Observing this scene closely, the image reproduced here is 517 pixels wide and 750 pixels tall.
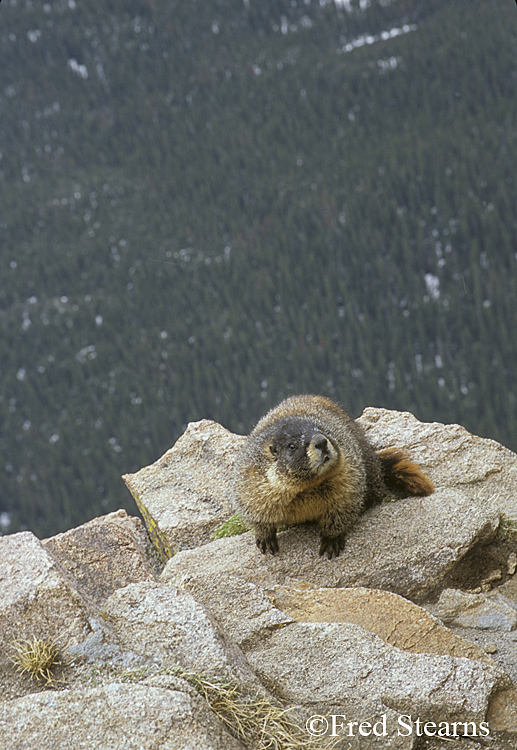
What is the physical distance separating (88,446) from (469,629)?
452ft

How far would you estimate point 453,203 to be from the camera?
150m

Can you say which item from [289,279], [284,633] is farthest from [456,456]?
[289,279]

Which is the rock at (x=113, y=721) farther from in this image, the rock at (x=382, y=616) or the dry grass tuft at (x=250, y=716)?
the rock at (x=382, y=616)

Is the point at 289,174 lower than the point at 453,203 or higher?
higher

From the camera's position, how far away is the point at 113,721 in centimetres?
448

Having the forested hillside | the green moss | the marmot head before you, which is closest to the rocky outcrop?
the green moss

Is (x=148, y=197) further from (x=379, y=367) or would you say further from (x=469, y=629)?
(x=469, y=629)

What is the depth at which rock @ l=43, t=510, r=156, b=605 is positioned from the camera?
7.69m

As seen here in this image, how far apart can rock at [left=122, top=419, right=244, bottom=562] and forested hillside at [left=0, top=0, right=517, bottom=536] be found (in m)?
93.6

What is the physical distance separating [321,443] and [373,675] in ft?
8.75

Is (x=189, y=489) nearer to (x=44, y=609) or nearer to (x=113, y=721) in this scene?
(x=44, y=609)

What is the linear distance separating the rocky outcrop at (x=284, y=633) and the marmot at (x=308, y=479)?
32 centimetres

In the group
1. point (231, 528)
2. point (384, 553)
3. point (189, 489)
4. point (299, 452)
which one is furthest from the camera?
point (189, 489)

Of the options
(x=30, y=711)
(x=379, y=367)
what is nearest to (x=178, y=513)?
(x=30, y=711)
